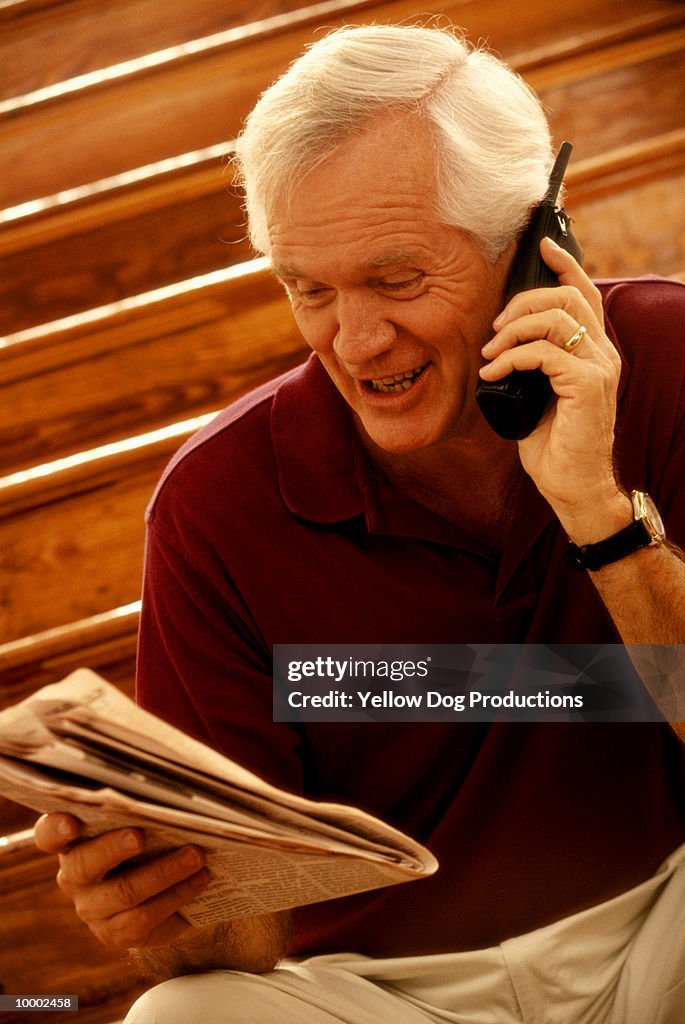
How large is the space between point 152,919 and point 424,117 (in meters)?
0.75

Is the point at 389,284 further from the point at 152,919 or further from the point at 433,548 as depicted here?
the point at 152,919

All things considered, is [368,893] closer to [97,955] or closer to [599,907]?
[599,907]

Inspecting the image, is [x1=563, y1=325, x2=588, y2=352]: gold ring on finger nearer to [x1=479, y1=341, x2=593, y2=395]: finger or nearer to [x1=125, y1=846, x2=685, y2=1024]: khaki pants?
[x1=479, y1=341, x2=593, y2=395]: finger

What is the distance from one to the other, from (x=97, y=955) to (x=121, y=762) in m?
1.17

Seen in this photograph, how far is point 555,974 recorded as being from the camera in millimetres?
1174

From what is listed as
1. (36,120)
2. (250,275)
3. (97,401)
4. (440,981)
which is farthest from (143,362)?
(440,981)

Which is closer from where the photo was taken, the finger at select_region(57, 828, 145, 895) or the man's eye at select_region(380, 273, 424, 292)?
the finger at select_region(57, 828, 145, 895)

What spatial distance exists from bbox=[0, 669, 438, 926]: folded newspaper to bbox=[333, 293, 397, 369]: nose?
46cm

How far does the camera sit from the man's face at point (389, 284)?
104 cm

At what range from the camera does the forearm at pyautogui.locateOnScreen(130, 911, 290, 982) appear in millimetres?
1069

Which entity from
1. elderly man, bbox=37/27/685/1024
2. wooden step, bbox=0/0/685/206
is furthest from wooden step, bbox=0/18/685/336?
elderly man, bbox=37/27/685/1024

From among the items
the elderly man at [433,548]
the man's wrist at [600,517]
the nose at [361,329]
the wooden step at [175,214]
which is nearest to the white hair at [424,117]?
the elderly man at [433,548]

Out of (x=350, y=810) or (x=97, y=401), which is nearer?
(x=350, y=810)

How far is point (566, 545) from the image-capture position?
1.14 meters
